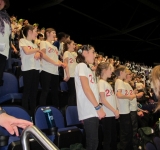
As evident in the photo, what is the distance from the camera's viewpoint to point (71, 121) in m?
2.82

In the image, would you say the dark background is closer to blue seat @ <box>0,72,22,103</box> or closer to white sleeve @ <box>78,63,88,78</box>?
blue seat @ <box>0,72,22,103</box>

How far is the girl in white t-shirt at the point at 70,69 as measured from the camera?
350 centimetres

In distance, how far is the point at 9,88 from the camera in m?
3.14

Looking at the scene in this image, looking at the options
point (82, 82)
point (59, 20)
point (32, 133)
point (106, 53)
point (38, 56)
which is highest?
point (59, 20)

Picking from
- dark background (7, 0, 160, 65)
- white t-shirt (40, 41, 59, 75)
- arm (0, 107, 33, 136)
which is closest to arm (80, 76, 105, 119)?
white t-shirt (40, 41, 59, 75)

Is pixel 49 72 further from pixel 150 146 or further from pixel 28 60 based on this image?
pixel 150 146

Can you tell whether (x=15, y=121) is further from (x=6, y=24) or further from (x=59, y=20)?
(x=59, y=20)

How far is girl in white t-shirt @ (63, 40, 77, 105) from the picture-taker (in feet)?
11.5

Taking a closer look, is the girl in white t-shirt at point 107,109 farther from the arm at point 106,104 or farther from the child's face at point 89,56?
the child's face at point 89,56

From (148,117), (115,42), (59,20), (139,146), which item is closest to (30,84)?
(139,146)

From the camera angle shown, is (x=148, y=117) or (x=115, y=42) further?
(x=115, y=42)

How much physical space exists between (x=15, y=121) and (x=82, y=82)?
4.88 ft

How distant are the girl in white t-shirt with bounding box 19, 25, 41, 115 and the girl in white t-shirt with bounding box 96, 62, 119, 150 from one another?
0.74 metres

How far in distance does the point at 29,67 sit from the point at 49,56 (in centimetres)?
44
